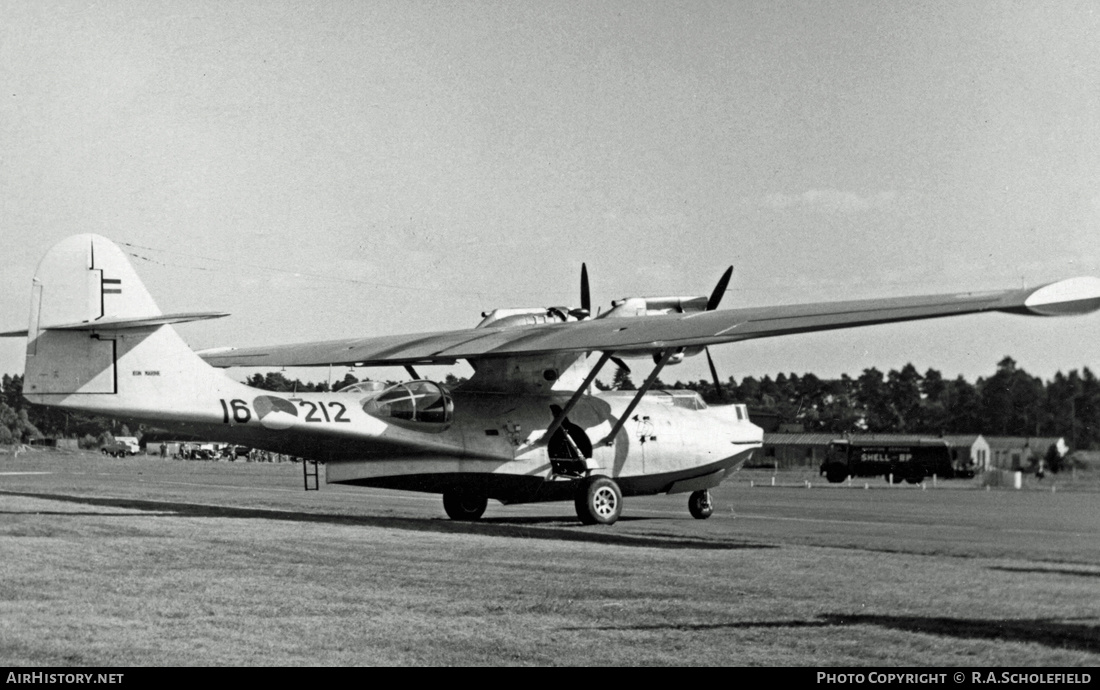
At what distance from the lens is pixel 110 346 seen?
1948 centimetres

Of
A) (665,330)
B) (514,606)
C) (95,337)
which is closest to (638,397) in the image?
(665,330)

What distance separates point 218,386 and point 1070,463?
1503cm

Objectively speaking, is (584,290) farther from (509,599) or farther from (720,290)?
(509,599)

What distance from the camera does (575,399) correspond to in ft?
73.6

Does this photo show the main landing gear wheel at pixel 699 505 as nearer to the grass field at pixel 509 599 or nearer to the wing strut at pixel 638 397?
the wing strut at pixel 638 397

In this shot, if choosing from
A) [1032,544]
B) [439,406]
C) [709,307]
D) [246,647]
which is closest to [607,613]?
[246,647]

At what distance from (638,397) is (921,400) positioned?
20.4 feet

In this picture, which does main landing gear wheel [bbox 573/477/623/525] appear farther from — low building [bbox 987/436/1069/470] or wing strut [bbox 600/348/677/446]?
low building [bbox 987/436/1069/470]

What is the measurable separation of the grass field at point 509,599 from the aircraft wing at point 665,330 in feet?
10.7

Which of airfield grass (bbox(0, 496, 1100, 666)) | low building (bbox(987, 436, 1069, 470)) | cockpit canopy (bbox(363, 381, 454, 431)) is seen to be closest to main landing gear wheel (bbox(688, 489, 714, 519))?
low building (bbox(987, 436, 1069, 470))

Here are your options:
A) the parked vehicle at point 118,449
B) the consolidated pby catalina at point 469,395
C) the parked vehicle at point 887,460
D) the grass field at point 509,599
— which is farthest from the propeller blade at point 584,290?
the parked vehicle at point 118,449

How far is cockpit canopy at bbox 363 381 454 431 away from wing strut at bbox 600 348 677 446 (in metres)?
3.39

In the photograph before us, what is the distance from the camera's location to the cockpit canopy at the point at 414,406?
21750 mm
